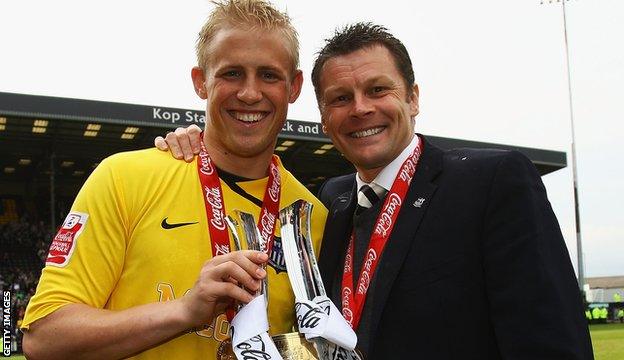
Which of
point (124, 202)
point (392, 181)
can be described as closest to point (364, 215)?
point (392, 181)

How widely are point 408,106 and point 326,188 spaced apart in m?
1.05

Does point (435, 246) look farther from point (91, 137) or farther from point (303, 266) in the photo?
point (91, 137)

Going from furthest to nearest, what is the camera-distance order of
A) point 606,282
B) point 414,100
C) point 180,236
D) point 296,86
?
1. point 606,282
2. point 414,100
3. point 296,86
4. point 180,236

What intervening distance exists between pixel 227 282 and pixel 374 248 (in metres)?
0.76

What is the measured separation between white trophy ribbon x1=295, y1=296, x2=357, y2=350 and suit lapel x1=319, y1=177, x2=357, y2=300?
581mm

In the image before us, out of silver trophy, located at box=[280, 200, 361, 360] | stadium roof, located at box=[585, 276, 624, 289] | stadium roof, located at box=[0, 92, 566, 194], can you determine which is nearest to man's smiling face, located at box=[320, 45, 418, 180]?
silver trophy, located at box=[280, 200, 361, 360]

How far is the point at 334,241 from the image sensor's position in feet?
10.3

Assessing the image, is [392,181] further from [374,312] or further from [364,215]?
[374,312]

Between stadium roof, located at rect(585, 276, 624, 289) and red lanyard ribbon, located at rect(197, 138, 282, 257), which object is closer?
red lanyard ribbon, located at rect(197, 138, 282, 257)

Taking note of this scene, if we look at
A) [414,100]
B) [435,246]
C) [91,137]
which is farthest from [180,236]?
[91,137]

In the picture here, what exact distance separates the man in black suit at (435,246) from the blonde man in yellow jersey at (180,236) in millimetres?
258

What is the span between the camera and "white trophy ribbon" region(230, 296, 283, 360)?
2.31 meters

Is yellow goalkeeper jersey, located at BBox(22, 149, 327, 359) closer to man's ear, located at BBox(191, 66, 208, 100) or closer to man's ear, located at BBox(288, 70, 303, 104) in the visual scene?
man's ear, located at BBox(191, 66, 208, 100)

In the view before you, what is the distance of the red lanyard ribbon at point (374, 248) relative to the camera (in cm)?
275
